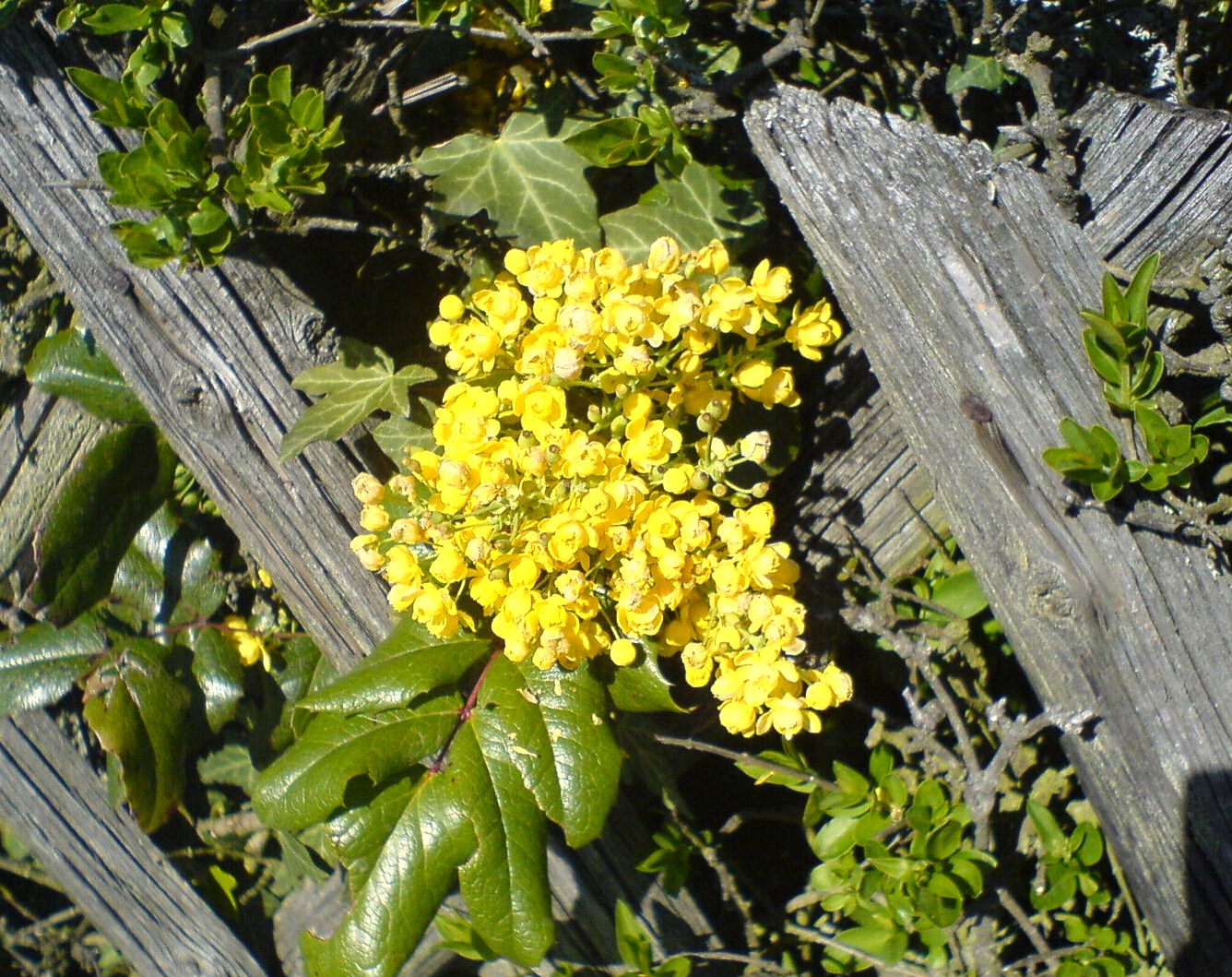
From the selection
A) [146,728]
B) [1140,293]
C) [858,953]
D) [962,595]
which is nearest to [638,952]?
[858,953]

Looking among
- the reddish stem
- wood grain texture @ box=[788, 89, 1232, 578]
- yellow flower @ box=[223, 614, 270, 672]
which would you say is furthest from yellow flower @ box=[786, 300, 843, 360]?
yellow flower @ box=[223, 614, 270, 672]

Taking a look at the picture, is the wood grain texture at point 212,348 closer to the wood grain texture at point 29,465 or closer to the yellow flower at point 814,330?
the wood grain texture at point 29,465

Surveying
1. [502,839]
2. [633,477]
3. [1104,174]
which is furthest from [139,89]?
[1104,174]

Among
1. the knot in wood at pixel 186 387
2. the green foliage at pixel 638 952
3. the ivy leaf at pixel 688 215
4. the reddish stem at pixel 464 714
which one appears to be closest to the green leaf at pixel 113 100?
the knot in wood at pixel 186 387

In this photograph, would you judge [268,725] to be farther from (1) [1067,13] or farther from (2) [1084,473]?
(1) [1067,13]

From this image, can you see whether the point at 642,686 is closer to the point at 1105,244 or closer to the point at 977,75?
the point at 1105,244

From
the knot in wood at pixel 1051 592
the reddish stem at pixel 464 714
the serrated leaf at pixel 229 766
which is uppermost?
the reddish stem at pixel 464 714
